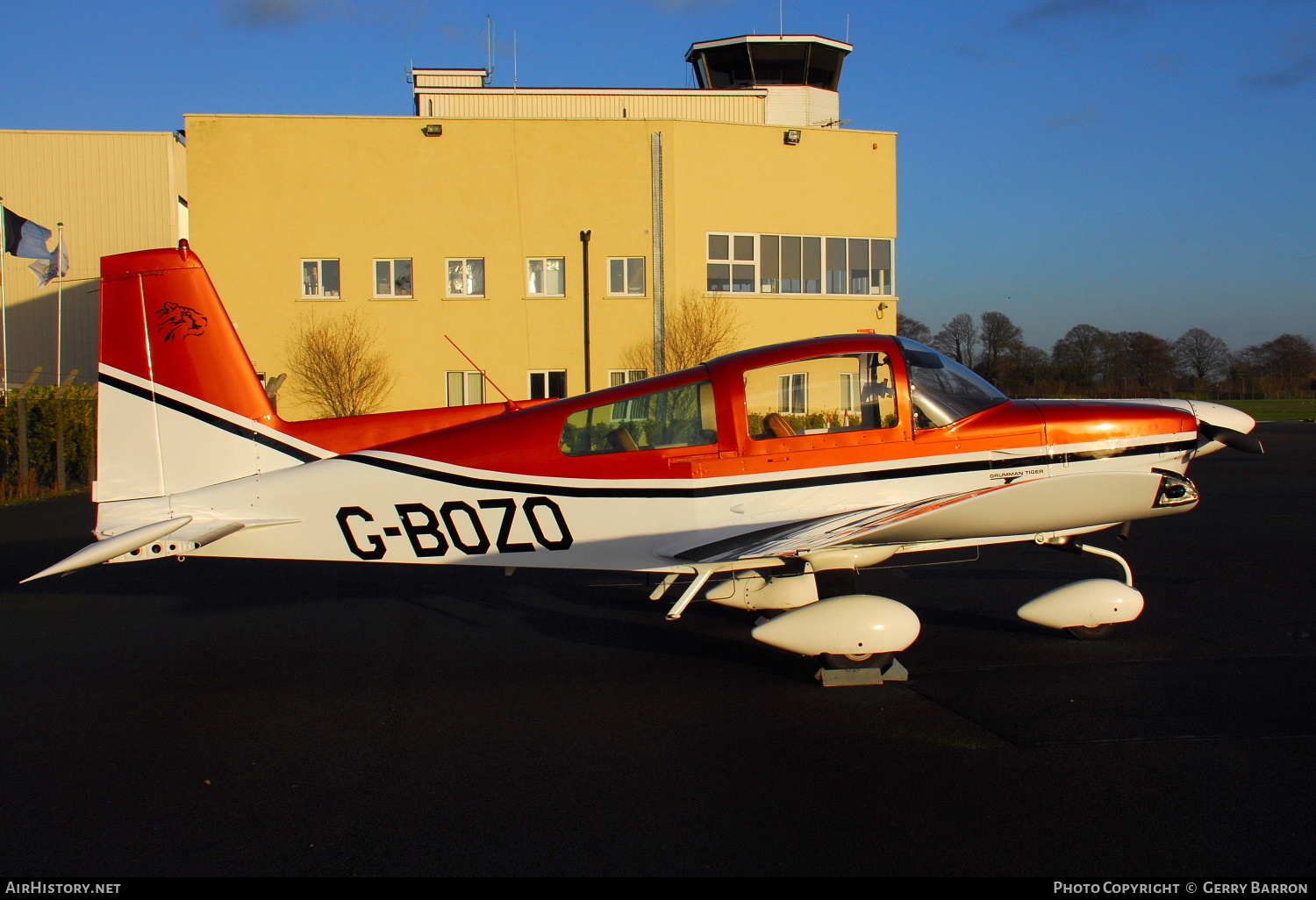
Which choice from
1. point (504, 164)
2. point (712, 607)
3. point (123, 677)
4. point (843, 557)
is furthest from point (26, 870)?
point (504, 164)

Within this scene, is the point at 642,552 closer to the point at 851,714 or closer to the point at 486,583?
the point at 851,714

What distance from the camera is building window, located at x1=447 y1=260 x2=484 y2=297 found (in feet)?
78.4

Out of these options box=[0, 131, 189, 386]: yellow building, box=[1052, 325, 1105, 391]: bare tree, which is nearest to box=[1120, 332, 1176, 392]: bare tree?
box=[1052, 325, 1105, 391]: bare tree

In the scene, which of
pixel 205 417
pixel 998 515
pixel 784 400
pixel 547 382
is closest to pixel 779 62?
pixel 547 382

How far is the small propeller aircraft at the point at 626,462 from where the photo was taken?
575cm

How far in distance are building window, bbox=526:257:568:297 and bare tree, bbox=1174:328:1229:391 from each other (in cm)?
6320

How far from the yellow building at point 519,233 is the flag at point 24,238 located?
471 centimetres

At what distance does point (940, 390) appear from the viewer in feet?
19.3

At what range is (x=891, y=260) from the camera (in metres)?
25.7

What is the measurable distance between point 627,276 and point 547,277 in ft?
7.11

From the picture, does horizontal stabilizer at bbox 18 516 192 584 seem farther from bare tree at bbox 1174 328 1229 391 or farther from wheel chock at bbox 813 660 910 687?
bare tree at bbox 1174 328 1229 391

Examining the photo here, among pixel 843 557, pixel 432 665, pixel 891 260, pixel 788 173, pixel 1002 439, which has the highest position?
pixel 788 173

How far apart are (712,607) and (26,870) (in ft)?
16.5
